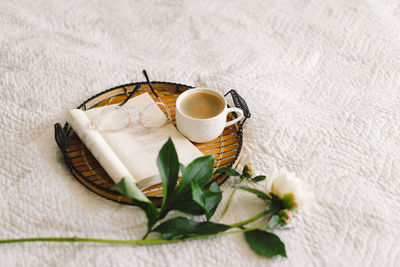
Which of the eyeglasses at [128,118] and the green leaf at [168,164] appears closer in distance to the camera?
the green leaf at [168,164]

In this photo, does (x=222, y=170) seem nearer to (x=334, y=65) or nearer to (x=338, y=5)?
(x=334, y=65)

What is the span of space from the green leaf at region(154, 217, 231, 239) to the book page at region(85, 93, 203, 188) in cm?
8

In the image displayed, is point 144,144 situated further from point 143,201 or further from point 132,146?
point 143,201

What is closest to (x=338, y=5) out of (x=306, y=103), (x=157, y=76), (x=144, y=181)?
(x=306, y=103)

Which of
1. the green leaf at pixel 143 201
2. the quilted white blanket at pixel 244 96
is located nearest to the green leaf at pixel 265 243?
the quilted white blanket at pixel 244 96

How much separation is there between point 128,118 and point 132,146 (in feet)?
0.23

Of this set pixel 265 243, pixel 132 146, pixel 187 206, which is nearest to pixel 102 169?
pixel 132 146

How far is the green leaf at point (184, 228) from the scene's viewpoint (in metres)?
0.54

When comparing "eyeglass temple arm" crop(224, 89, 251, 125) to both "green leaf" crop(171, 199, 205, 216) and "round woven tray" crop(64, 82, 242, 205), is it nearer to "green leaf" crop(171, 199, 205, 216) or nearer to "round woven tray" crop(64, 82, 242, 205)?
"round woven tray" crop(64, 82, 242, 205)

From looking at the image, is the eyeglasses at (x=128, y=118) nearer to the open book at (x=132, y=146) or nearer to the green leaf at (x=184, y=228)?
the open book at (x=132, y=146)

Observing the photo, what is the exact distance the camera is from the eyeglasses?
0.68 m

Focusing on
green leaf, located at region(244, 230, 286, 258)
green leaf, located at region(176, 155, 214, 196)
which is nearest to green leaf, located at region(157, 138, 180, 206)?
green leaf, located at region(176, 155, 214, 196)

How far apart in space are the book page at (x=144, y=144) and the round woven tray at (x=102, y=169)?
1.0 inches

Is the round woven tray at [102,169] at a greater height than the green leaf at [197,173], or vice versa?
the green leaf at [197,173]
